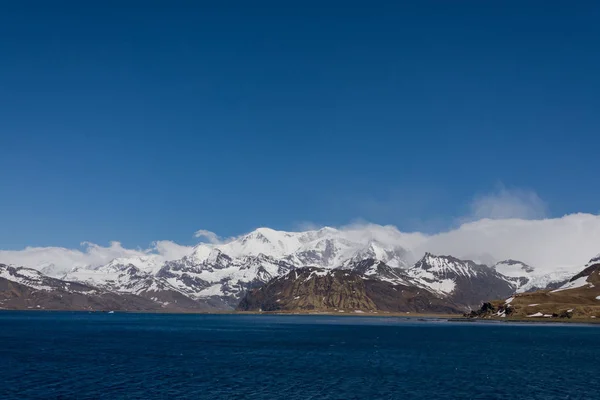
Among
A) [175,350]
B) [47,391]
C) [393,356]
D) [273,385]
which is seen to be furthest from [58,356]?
[393,356]

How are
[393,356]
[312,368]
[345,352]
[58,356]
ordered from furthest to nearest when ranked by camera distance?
[345,352]
[393,356]
[58,356]
[312,368]

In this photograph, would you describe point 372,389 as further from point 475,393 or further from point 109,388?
point 109,388

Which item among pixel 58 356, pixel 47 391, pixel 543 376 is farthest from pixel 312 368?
pixel 58 356

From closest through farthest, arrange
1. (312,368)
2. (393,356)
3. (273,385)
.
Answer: (273,385) → (312,368) → (393,356)

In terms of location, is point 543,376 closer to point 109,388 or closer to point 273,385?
point 273,385

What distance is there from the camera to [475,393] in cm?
7569

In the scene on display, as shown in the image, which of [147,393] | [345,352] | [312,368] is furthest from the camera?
[345,352]

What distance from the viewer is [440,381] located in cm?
8688

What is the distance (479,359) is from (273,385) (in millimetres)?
57096

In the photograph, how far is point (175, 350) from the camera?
13875cm

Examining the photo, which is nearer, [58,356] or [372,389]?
[372,389]

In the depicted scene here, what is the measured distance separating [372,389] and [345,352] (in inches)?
2346

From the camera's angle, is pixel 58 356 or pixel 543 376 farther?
pixel 58 356

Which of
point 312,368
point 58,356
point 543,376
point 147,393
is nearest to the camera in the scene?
point 147,393
